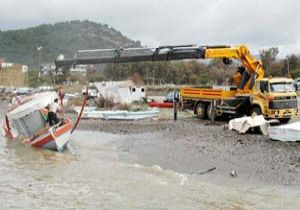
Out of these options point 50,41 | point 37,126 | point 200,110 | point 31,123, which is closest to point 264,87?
point 200,110

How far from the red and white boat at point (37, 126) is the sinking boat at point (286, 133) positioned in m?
8.99

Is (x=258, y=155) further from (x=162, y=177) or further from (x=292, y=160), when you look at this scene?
(x=162, y=177)

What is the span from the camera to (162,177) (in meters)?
15.8

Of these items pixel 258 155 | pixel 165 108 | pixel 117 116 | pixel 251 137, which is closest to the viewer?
pixel 258 155

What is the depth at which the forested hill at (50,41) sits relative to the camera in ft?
566

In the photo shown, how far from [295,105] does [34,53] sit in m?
165

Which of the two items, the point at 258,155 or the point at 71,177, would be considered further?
the point at 258,155

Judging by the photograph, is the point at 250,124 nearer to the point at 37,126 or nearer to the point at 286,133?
the point at 286,133

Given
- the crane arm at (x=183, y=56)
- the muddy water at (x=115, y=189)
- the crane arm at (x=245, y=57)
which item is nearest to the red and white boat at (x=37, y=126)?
the muddy water at (x=115, y=189)

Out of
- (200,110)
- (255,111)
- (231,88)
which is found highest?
(231,88)

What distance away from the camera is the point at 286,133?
2022 centimetres

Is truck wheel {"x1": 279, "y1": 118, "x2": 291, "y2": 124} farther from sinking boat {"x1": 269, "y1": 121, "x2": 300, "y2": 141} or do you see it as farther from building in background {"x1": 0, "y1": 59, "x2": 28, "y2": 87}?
building in background {"x1": 0, "y1": 59, "x2": 28, "y2": 87}

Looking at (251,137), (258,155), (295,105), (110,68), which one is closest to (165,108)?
(295,105)

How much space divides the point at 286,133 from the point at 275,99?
20.9ft
